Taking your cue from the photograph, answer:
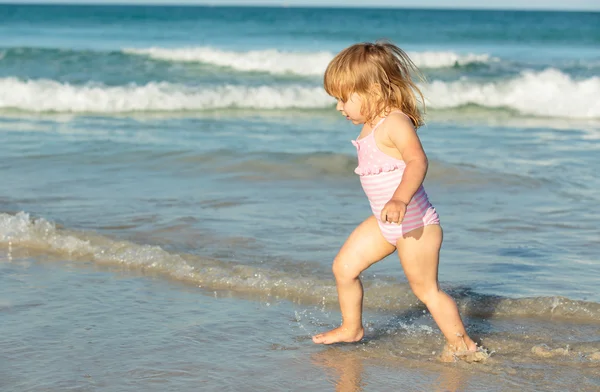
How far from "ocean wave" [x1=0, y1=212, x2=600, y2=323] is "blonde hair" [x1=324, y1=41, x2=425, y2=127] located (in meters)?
1.20

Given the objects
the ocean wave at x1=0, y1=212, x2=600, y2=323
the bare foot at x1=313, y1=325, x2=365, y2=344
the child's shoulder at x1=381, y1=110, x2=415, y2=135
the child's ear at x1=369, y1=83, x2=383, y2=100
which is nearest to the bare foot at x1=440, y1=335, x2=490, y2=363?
the bare foot at x1=313, y1=325, x2=365, y2=344

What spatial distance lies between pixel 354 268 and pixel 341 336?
0.31 m

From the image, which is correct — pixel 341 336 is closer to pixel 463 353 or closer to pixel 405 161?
pixel 463 353

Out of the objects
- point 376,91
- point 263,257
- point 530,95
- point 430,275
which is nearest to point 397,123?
point 376,91

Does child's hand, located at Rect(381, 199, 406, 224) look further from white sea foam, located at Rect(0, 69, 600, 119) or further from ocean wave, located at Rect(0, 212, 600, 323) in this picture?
white sea foam, located at Rect(0, 69, 600, 119)

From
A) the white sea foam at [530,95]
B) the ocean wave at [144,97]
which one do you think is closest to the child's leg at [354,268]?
the ocean wave at [144,97]

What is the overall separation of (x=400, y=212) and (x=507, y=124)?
987 centimetres

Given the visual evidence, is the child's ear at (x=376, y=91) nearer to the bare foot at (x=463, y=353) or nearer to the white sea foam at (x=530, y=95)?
the bare foot at (x=463, y=353)

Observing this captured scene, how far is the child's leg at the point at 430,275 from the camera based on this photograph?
3.07 m

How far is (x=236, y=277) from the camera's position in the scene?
168 inches

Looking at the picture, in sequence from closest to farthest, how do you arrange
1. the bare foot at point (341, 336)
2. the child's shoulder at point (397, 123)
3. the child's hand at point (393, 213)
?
1. the child's hand at point (393, 213)
2. the child's shoulder at point (397, 123)
3. the bare foot at point (341, 336)

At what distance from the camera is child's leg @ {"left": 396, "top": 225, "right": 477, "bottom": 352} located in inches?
121

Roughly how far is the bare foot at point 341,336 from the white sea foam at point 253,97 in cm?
1089

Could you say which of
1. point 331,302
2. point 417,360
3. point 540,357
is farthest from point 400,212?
point 331,302
